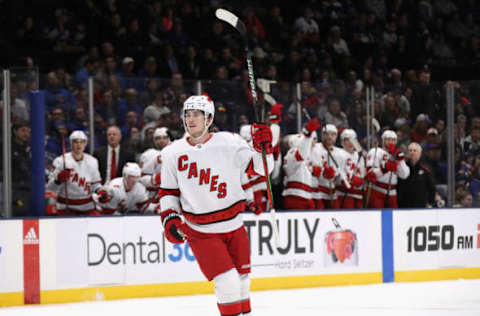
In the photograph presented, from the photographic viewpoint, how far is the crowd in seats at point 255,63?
23.1 ft

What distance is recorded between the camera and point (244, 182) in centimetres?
437

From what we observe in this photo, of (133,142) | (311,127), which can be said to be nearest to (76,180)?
(133,142)

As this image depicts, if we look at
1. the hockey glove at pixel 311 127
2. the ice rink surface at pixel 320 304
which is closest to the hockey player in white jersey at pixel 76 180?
the ice rink surface at pixel 320 304

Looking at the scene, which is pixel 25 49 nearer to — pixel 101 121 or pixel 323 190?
pixel 101 121

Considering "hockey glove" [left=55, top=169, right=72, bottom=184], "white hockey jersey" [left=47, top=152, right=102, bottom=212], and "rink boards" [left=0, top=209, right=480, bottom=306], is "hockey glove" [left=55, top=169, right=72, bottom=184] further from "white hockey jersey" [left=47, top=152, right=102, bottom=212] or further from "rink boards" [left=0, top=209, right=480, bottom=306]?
"rink boards" [left=0, top=209, right=480, bottom=306]

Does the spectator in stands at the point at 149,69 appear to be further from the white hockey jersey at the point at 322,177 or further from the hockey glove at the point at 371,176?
the hockey glove at the point at 371,176

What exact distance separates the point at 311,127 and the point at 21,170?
9.13 feet

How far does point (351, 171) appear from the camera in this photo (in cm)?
805

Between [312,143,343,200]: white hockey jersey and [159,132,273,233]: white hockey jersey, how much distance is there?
3.66 m

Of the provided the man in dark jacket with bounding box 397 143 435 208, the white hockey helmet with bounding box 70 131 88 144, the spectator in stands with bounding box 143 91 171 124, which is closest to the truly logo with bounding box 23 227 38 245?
the white hockey helmet with bounding box 70 131 88 144

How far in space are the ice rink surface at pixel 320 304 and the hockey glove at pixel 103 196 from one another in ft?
3.17

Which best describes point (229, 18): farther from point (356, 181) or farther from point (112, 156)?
point (356, 181)

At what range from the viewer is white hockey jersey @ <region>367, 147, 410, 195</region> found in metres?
8.06

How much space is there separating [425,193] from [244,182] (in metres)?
4.26
